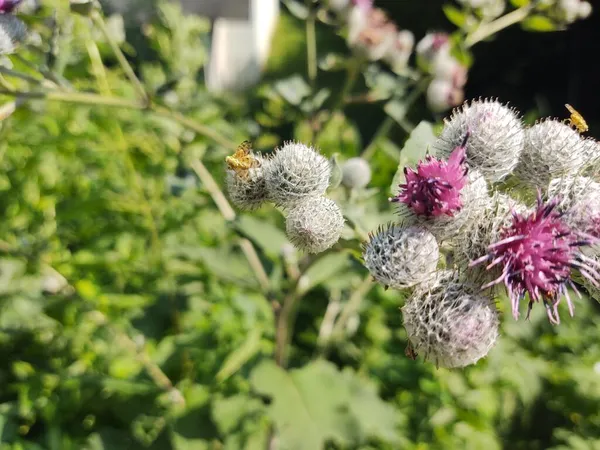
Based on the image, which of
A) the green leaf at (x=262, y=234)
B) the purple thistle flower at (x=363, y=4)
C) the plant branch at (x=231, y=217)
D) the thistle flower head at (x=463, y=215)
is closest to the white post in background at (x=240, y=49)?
the purple thistle flower at (x=363, y=4)

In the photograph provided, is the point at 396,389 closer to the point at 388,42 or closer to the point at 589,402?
the point at 589,402

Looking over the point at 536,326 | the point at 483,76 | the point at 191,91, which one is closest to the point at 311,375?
the point at 536,326

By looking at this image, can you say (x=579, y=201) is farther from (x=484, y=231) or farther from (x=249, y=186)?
(x=249, y=186)

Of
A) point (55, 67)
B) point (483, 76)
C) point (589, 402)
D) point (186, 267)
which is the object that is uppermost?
point (55, 67)

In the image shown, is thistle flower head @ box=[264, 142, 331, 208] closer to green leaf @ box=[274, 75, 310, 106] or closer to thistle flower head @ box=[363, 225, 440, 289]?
thistle flower head @ box=[363, 225, 440, 289]

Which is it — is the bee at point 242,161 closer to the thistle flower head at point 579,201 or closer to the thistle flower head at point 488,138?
the thistle flower head at point 488,138

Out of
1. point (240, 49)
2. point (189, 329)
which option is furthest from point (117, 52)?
point (240, 49)
